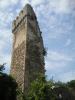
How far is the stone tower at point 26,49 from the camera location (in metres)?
22.6

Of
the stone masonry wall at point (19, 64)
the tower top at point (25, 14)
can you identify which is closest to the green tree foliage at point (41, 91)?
the stone masonry wall at point (19, 64)

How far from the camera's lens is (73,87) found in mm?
24203

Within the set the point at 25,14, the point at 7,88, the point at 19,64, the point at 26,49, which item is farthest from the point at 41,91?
the point at 25,14

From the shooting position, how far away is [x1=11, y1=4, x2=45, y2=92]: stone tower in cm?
2262

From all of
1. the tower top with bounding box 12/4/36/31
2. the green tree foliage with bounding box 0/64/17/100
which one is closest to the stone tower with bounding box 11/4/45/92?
the tower top with bounding box 12/4/36/31

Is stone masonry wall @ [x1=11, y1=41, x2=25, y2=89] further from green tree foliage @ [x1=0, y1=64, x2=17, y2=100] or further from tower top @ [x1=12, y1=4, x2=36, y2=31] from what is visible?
green tree foliage @ [x1=0, y1=64, x2=17, y2=100]

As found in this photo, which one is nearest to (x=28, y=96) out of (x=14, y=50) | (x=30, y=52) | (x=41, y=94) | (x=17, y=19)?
(x=41, y=94)

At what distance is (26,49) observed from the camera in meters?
23.5

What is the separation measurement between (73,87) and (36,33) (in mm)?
5346

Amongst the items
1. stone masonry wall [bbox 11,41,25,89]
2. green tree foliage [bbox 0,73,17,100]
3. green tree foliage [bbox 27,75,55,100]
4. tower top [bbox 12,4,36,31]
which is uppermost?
tower top [bbox 12,4,36,31]

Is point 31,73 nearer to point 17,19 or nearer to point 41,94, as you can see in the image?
point 41,94

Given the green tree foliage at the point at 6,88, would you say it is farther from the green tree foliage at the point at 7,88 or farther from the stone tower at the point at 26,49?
the stone tower at the point at 26,49

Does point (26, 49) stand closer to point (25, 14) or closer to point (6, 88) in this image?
point (25, 14)

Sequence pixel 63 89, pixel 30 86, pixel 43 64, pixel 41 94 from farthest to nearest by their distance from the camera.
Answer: pixel 43 64 → pixel 63 89 → pixel 30 86 → pixel 41 94
